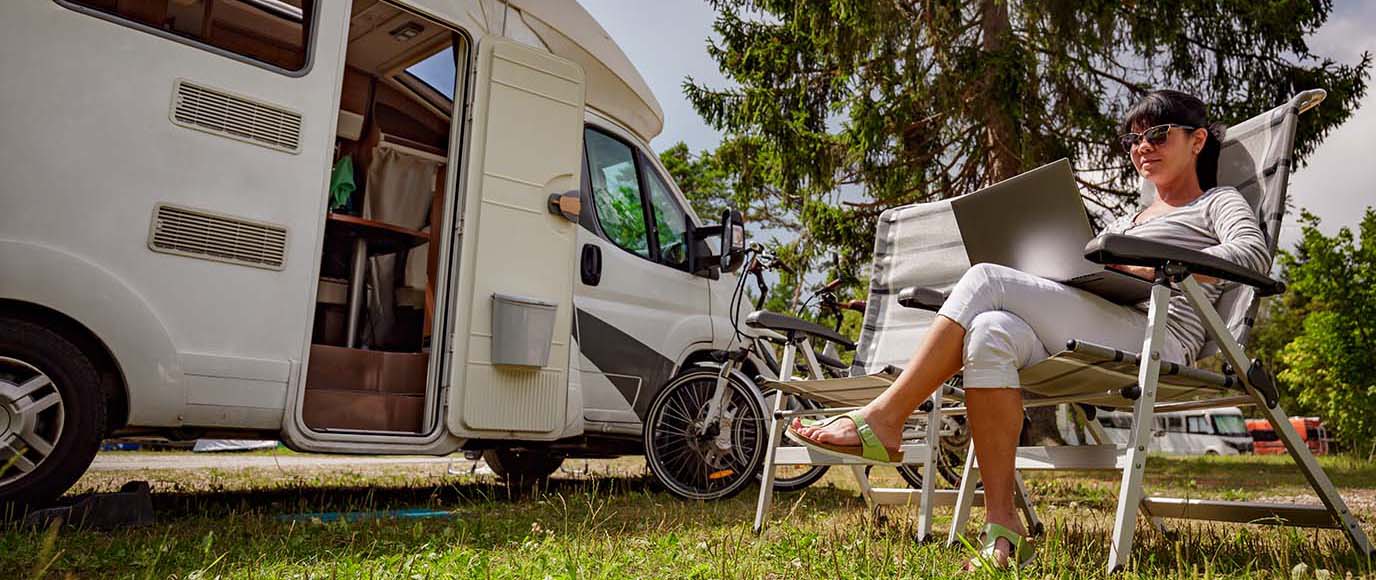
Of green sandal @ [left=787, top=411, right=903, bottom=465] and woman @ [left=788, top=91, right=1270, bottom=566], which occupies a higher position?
woman @ [left=788, top=91, right=1270, bottom=566]

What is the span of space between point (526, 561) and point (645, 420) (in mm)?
2442

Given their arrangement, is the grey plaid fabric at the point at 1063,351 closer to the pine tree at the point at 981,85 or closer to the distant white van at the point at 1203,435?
the pine tree at the point at 981,85

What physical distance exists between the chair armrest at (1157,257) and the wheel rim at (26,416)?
2971mm

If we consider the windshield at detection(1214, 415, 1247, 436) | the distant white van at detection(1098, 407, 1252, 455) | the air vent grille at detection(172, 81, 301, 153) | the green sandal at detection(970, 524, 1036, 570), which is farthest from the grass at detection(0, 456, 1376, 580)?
the windshield at detection(1214, 415, 1247, 436)

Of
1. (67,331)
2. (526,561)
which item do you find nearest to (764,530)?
(526,561)

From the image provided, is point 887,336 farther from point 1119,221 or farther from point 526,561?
point 526,561

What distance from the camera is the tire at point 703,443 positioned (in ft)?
15.2

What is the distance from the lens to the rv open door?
160 inches

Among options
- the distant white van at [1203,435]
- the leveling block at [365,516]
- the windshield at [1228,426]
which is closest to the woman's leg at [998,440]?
the leveling block at [365,516]

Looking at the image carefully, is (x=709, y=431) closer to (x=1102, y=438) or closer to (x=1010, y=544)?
(x=1102, y=438)

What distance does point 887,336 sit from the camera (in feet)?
12.1

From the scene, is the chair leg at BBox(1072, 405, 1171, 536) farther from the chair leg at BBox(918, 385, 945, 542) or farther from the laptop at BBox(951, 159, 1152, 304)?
the laptop at BBox(951, 159, 1152, 304)

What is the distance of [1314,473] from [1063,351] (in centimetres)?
80

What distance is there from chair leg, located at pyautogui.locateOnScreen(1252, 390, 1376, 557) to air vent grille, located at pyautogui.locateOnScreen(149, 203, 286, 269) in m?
3.08
